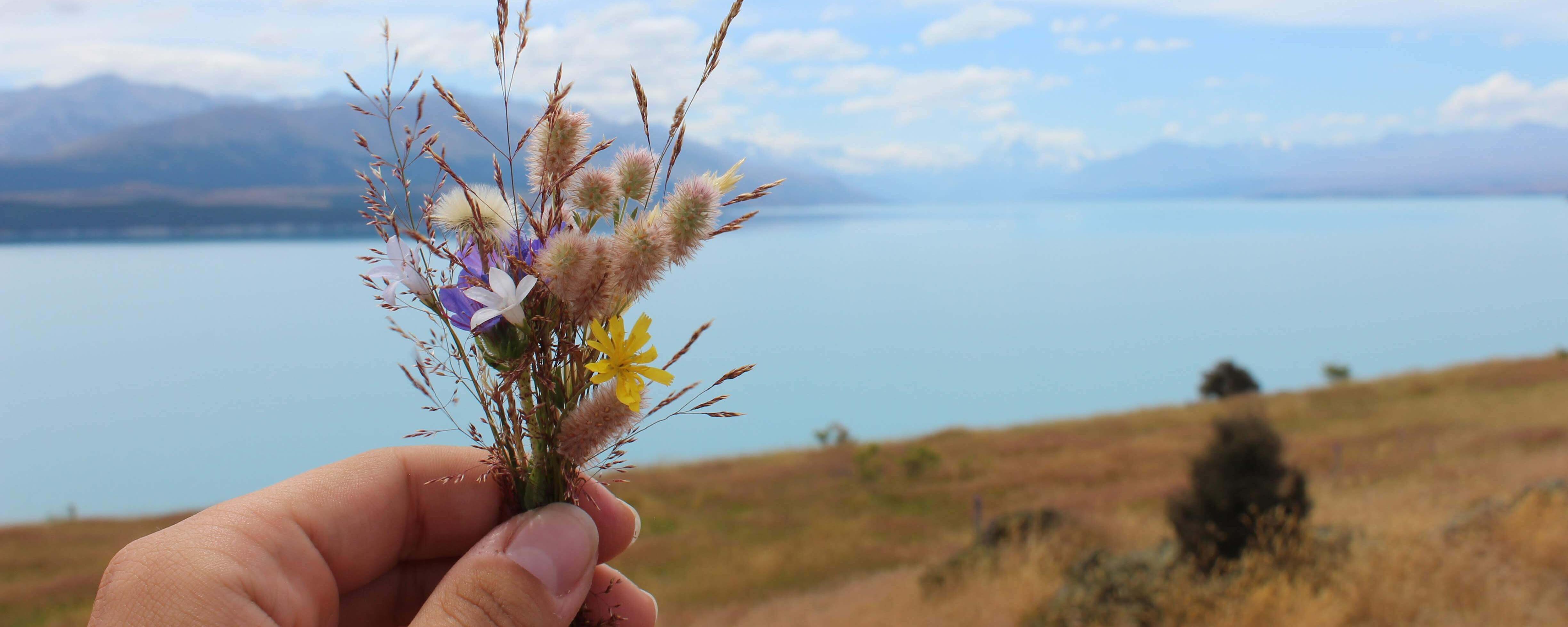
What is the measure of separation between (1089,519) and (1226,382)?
101 ft

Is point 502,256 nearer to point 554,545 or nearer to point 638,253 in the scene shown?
point 638,253

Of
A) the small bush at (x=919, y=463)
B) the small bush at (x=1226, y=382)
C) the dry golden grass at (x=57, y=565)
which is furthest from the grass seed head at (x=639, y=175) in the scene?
the small bush at (x=1226, y=382)

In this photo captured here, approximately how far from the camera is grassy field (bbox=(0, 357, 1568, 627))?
828cm

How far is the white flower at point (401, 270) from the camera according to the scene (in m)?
1.71

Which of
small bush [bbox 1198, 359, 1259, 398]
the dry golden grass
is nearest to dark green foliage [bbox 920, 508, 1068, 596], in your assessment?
the dry golden grass

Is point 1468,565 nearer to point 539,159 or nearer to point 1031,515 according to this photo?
point 1031,515

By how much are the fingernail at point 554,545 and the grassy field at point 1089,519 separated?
787 centimetres

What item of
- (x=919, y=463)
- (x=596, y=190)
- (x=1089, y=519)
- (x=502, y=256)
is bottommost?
(x=919, y=463)

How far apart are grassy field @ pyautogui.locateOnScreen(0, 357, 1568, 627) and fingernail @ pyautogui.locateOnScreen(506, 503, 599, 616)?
7871 millimetres

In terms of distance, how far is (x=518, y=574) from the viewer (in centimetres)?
192

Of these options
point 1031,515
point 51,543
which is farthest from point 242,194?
point 1031,515

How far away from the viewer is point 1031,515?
1370cm

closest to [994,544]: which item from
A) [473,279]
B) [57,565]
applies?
[473,279]

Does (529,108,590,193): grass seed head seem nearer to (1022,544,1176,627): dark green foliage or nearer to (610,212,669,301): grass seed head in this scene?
(610,212,669,301): grass seed head
